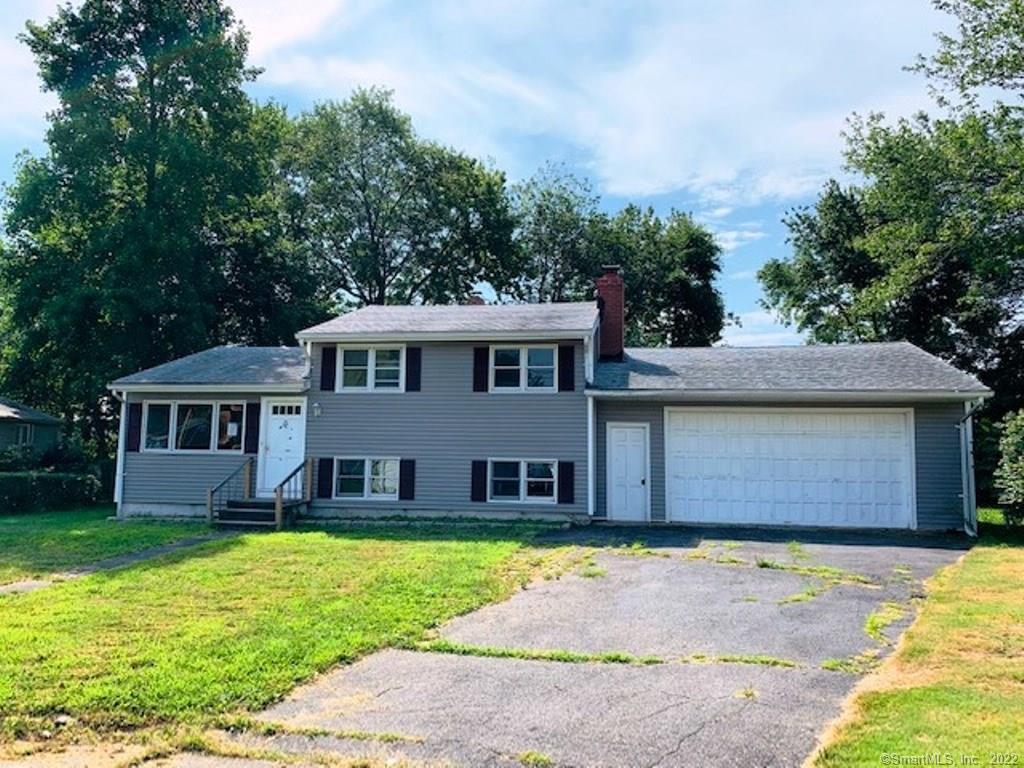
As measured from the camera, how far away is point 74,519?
1728cm

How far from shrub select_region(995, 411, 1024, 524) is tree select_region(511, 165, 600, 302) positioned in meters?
22.8

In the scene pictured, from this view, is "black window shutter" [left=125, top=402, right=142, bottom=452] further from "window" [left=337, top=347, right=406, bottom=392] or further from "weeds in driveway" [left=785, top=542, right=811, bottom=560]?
"weeds in driveway" [left=785, top=542, right=811, bottom=560]

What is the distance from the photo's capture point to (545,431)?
15898 mm

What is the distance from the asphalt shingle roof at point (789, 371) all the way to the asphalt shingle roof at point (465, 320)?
4.74 feet

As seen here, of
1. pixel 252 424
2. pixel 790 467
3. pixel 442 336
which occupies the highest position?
pixel 442 336

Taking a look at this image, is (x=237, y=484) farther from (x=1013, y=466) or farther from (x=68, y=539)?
(x=1013, y=466)

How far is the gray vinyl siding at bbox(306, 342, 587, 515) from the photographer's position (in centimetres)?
1580

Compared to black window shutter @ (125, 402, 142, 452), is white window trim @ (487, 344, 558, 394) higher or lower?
higher

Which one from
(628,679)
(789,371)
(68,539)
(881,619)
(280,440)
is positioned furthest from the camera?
(280,440)

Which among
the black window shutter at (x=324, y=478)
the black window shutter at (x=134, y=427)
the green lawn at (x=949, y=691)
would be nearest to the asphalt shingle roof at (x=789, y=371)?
the black window shutter at (x=324, y=478)

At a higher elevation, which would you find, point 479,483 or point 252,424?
point 252,424

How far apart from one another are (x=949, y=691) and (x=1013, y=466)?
10.8 m

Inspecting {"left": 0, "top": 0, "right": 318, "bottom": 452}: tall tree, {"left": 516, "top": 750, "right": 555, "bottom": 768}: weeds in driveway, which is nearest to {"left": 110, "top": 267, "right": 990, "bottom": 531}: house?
{"left": 0, "top": 0, "right": 318, "bottom": 452}: tall tree

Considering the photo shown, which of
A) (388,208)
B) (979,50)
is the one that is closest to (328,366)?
(388,208)
